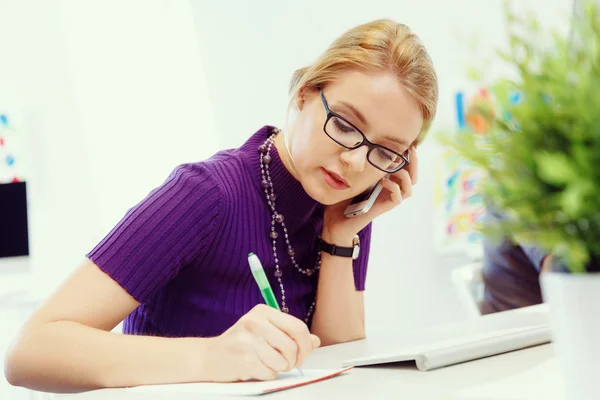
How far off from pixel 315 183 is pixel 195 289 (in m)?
0.28

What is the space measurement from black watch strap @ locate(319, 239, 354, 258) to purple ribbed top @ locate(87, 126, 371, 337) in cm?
2

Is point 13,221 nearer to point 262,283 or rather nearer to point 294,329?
point 262,283

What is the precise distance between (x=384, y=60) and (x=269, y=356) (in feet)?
1.88

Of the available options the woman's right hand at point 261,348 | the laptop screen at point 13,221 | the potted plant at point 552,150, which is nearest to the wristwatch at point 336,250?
the woman's right hand at point 261,348

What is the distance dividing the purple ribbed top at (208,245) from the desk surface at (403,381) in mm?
246

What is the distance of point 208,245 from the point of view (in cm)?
112

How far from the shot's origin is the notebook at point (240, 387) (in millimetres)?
749

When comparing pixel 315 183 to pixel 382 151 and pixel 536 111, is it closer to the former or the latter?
pixel 382 151

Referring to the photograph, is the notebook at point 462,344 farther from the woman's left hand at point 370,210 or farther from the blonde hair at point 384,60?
the blonde hair at point 384,60

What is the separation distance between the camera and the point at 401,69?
1.13 metres

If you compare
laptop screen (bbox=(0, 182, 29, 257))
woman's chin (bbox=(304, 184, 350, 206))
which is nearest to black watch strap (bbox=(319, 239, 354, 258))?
woman's chin (bbox=(304, 184, 350, 206))

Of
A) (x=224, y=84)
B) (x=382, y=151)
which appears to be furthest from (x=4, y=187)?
(x=382, y=151)

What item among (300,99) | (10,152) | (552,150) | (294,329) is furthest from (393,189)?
(10,152)

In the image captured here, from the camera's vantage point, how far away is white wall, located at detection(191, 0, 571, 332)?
2.86 metres
